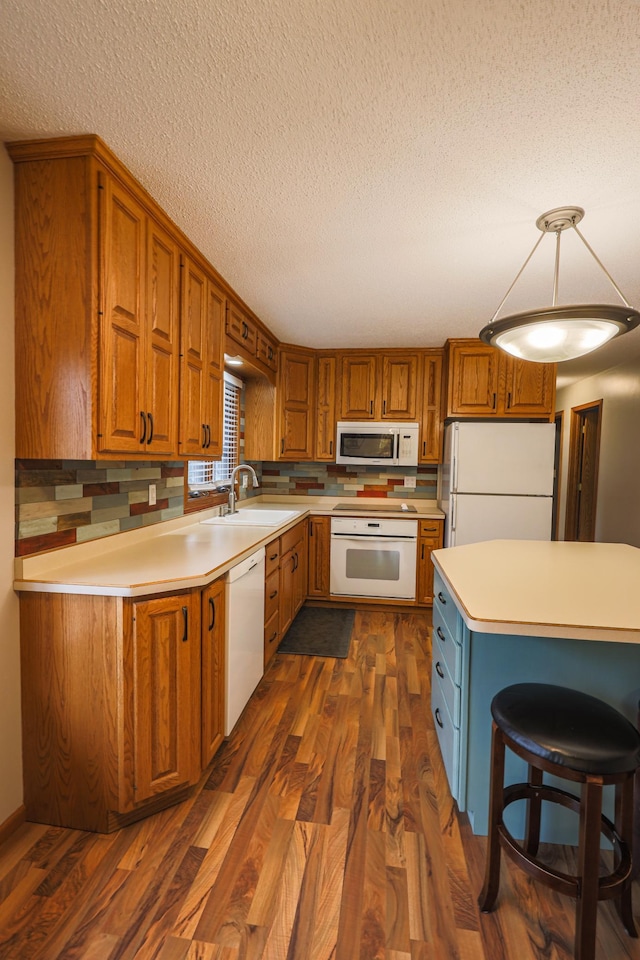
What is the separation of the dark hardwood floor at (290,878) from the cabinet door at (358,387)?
2.72 m

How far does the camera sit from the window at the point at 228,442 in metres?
3.29

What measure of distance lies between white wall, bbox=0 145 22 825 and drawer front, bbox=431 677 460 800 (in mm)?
1555

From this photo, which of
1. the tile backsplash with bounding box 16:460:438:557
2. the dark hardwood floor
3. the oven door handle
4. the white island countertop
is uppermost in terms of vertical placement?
the tile backsplash with bounding box 16:460:438:557

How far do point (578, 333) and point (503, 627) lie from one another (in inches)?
40.9

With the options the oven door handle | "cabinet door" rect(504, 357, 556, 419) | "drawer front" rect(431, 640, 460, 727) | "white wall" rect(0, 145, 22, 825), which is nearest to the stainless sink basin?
the oven door handle

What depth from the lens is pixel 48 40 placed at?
1.08 metres

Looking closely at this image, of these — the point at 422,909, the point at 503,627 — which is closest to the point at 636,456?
the point at 503,627

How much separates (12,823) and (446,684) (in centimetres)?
164

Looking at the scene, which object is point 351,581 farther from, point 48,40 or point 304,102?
point 48,40

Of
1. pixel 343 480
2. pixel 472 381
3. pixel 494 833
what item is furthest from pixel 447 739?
pixel 343 480

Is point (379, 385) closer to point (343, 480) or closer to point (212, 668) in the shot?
point (343, 480)

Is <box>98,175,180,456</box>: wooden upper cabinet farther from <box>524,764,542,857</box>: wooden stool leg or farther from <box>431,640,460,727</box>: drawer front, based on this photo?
<box>524,764,542,857</box>: wooden stool leg

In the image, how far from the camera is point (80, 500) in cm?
187

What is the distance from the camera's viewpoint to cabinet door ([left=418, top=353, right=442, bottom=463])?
396cm
